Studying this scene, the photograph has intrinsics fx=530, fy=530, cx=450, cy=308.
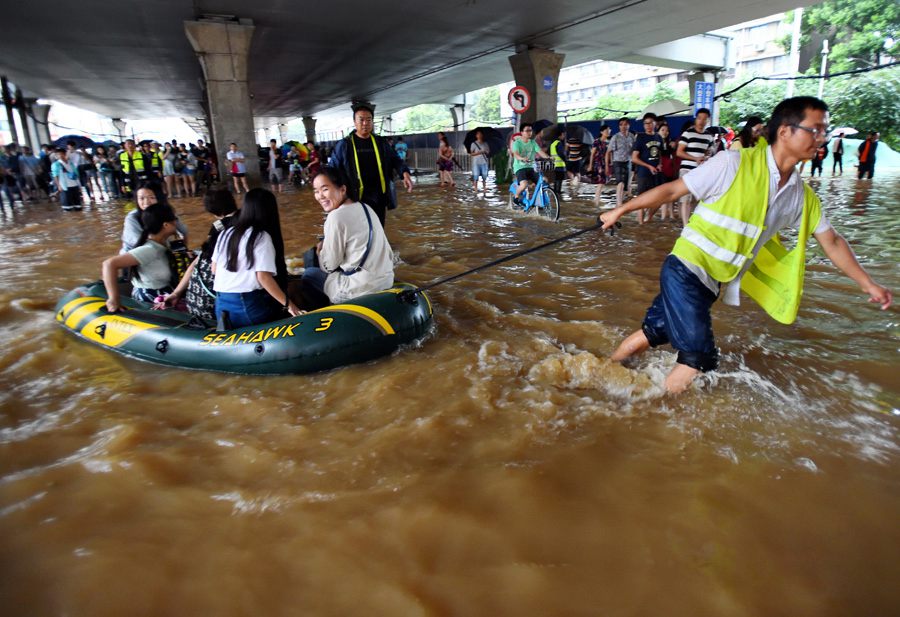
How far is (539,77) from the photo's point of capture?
16.6 m

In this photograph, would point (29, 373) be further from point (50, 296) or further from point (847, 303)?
point (847, 303)

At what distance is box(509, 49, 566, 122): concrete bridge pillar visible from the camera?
16.4 meters

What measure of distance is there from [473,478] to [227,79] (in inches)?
545

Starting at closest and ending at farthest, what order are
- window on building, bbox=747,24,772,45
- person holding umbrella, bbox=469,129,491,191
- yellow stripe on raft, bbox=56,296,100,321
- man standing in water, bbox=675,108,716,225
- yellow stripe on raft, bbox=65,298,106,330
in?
yellow stripe on raft, bbox=65,298,106,330 < yellow stripe on raft, bbox=56,296,100,321 < man standing in water, bbox=675,108,716,225 < person holding umbrella, bbox=469,129,491,191 < window on building, bbox=747,24,772,45

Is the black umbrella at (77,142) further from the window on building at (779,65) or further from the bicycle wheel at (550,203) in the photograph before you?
the window on building at (779,65)

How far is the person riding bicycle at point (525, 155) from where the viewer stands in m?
9.57

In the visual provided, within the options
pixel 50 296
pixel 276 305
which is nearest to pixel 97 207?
pixel 50 296

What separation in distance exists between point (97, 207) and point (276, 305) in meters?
13.5

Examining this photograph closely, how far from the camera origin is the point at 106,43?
15.8m

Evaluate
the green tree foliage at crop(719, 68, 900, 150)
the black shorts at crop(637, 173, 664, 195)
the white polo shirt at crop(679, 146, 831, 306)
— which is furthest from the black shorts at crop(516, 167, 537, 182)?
the green tree foliage at crop(719, 68, 900, 150)

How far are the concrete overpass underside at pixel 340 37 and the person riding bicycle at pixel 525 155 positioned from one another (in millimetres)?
4771

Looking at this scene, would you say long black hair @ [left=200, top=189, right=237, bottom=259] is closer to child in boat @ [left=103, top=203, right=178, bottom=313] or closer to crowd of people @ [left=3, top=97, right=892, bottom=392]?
crowd of people @ [left=3, top=97, right=892, bottom=392]

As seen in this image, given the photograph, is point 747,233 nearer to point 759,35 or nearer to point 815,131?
point 815,131

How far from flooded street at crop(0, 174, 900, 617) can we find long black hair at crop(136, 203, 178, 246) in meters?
1.02
